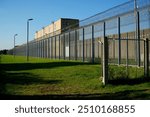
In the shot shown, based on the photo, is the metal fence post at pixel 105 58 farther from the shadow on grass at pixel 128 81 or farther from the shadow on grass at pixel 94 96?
the shadow on grass at pixel 94 96

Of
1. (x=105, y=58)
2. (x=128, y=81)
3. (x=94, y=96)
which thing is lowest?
(x=94, y=96)

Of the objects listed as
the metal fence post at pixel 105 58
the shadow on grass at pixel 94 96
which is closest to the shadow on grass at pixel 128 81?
the metal fence post at pixel 105 58

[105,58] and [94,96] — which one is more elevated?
[105,58]

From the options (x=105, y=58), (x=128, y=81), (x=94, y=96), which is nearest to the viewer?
(x=94, y=96)

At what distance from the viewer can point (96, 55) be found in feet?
139

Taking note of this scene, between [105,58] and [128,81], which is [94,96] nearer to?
[105,58]

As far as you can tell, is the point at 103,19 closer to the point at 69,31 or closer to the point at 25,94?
the point at 69,31

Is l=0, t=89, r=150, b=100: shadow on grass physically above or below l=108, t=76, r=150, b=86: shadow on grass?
below

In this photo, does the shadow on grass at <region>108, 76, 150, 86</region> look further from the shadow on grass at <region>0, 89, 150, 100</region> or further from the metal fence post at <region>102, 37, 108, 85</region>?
the shadow on grass at <region>0, 89, 150, 100</region>

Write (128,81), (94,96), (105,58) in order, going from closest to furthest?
(94,96)
(105,58)
(128,81)

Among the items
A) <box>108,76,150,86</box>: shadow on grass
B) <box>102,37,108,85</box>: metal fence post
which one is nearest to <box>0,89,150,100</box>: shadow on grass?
<box>102,37,108,85</box>: metal fence post

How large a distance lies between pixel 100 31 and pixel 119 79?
25422 millimetres

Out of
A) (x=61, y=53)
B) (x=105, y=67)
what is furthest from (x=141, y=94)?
(x=61, y=53)

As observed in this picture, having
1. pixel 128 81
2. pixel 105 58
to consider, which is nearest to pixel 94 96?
pixel 105 58
